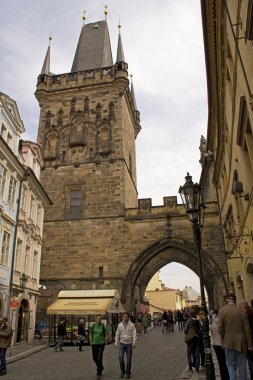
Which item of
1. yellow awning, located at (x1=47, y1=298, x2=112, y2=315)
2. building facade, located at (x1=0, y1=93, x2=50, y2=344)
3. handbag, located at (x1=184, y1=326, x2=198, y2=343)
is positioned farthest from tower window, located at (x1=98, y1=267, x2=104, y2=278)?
handbag, located at (x1=184, y1=326, x2=198, y2=343)

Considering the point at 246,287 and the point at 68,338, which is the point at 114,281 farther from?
the point at 246,287

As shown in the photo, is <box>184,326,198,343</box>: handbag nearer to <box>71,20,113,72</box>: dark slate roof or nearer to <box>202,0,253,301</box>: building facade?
A: <box>202,0,253,301</box>: building facade

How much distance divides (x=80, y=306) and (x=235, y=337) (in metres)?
A: 12.5

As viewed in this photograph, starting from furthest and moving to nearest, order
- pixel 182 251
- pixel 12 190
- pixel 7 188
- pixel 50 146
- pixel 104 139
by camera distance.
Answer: pixel 50 146 < pixel 104 139 < pixel 182 251 < pixel 12 190 < pixel 7 188

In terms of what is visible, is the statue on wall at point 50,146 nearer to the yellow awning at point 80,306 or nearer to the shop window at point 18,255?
the shop window at point 18,255

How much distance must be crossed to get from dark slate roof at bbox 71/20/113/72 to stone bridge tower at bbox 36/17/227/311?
197 millimetres

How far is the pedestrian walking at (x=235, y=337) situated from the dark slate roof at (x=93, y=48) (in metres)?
27.6

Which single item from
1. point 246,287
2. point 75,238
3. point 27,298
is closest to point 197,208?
point 246,287

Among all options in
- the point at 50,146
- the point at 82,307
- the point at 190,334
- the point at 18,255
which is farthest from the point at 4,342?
the point at 50,146

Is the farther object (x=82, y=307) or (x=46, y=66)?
(x=46, y=66)

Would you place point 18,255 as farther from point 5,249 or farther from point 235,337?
point 235,337

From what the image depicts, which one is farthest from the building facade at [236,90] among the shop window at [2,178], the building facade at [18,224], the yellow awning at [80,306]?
the shop window at [2,178]

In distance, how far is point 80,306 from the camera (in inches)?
663

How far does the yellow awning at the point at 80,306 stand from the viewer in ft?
53.6
